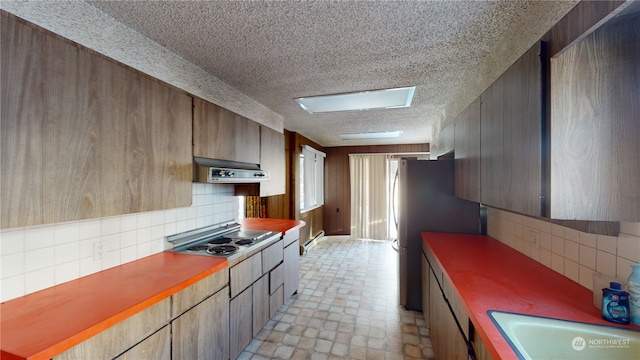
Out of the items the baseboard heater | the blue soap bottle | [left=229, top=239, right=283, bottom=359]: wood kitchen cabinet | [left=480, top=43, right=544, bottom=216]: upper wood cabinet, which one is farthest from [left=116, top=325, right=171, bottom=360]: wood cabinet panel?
the baseboard heater

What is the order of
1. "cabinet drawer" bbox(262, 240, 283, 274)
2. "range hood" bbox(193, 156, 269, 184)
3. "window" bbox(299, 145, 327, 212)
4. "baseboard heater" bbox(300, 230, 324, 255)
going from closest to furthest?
"range hood" bbox(193, 156, 269, 184) < "cabinet drawer" bbox(262, 240, 283, 274) < "baseboard heater" bbox(300, 230, 324, 255) < "window" bbox(299, 145, 327, 212)

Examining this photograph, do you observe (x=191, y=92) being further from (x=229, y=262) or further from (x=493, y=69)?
(x=493, y=69)

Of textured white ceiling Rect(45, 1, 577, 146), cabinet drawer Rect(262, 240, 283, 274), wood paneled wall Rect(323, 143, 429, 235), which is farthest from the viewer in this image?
wood paneled wall Rect(323, 143, 429, 235)

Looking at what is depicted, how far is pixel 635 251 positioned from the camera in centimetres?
104

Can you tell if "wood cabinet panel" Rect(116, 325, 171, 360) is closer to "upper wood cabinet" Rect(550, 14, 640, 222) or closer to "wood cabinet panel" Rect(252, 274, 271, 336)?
"wood cabinet panel" Rect(252, 274, 271, 336)

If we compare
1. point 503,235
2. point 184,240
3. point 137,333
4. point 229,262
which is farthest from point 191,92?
point 503,235

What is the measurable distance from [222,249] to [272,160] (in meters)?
1.31

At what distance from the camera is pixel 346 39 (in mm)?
1567

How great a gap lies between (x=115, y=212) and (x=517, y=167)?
2.06m

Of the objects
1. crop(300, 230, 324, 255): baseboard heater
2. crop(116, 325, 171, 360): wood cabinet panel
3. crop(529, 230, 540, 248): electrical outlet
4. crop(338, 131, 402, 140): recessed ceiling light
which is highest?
crop(338, 131, 402, 140): recessed ceiling light

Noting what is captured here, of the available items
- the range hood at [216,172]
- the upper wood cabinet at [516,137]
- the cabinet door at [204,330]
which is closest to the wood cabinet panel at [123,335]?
the cabinet door at [204,330]

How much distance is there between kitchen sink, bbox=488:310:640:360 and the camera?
91 cm

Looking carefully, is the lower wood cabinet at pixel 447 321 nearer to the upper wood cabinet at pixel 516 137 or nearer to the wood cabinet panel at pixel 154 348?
the upper wood cabinet at pixel 516 137

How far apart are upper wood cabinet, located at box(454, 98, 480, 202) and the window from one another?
9.65 feet
